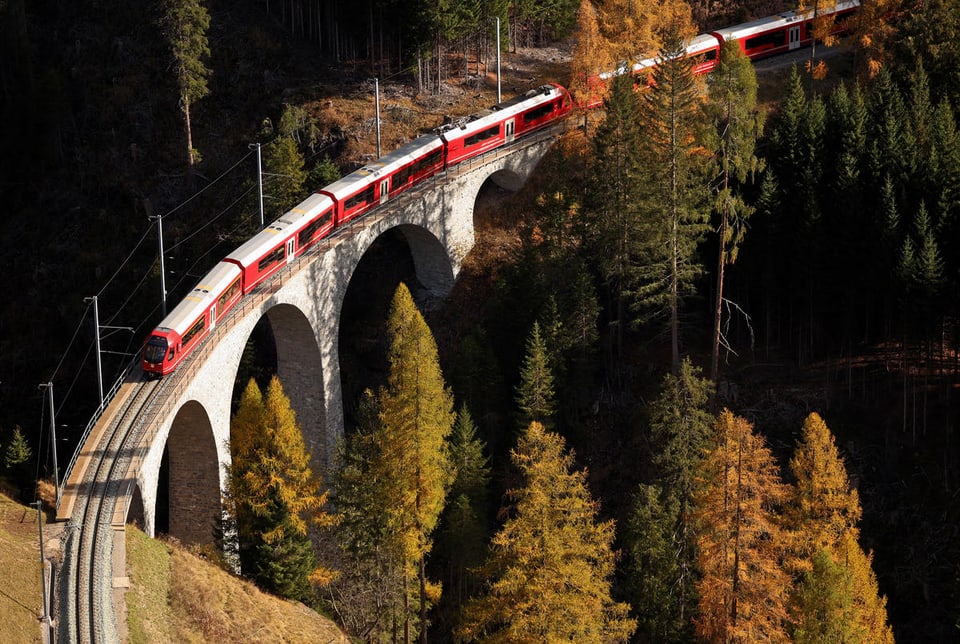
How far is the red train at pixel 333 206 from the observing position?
55.0 m

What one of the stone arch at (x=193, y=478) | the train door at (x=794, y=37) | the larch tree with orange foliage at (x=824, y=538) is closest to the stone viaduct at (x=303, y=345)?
the stone arch at (x=193, y=478)

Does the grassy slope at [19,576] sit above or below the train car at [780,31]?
below

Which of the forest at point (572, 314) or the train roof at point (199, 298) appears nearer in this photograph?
the forest at point (572, 314)

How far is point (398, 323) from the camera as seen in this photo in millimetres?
50656

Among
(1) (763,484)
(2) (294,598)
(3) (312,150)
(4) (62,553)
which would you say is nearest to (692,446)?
(1) (763,484)

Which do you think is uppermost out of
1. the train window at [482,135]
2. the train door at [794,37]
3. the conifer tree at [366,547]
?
the train door at [794,37]

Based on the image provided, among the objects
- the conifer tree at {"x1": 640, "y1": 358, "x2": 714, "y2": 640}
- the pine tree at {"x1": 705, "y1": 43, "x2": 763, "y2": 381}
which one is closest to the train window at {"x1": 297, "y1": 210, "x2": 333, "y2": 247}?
the conifer tree at {"x1": 640, "y1": 358, "x2": 714, "y2": 640}

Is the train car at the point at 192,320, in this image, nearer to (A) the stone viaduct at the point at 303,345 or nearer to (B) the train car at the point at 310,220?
(A) the stone viaduct at the point at 303,345

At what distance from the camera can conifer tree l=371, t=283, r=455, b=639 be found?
1966 inches

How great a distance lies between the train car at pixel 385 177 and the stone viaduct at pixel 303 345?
656mm

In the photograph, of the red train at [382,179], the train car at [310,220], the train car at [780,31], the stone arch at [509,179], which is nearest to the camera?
the red train at [382,179]

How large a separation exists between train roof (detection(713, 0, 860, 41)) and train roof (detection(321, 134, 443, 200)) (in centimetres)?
1938

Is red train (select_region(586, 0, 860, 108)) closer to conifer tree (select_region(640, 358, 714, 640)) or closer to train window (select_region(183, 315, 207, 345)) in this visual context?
conifer tree (select_region(640, 358, 714, 640))

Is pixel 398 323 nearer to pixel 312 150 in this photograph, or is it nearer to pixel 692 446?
pixel 692 446
